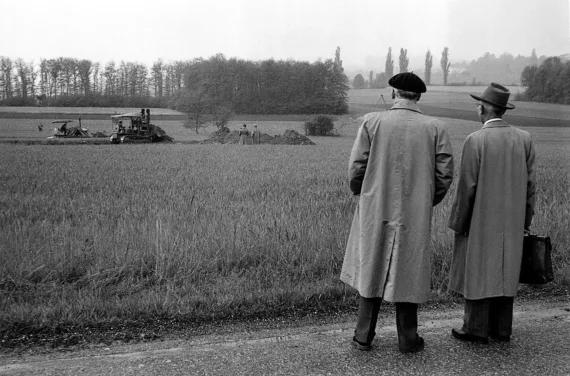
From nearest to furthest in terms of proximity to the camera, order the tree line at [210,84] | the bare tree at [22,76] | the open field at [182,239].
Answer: the open field at [182,239] < the bare tree at [22,76] < the tree line at [210,84]

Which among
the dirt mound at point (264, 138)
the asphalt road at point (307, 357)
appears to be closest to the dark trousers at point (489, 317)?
the asphalt road at point (307, 357)

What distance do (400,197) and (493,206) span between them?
0.80 metres

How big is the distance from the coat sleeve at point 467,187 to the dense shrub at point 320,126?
631 cm

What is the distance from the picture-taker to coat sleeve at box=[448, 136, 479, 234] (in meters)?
3.81

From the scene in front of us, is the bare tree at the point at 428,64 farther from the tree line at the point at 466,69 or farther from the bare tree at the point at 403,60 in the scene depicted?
the bare tree at the point at 403,60

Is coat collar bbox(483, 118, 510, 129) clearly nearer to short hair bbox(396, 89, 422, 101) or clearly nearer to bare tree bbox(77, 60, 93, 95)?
short hair bbox(396, 89, 422, 101)

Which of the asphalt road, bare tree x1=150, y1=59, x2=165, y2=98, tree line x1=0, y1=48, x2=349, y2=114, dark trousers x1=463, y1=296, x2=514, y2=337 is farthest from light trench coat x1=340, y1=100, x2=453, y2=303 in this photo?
bare tree x1=150, y1=59, x2=165, y2=98

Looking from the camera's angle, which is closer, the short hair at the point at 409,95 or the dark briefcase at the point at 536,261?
the short hair at the point at 409,95

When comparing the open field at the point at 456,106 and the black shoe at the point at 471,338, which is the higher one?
the open field at the point at 456,106

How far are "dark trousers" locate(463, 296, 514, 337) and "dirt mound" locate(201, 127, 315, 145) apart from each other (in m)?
7.37

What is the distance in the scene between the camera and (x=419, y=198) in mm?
3502

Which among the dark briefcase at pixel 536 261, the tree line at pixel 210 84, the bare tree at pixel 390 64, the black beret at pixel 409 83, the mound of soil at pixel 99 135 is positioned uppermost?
the bare tree at pixel 390 64

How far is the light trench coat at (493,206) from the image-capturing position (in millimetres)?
3787

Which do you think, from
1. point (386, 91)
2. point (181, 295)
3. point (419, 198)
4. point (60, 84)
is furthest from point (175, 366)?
point (60, 84)
